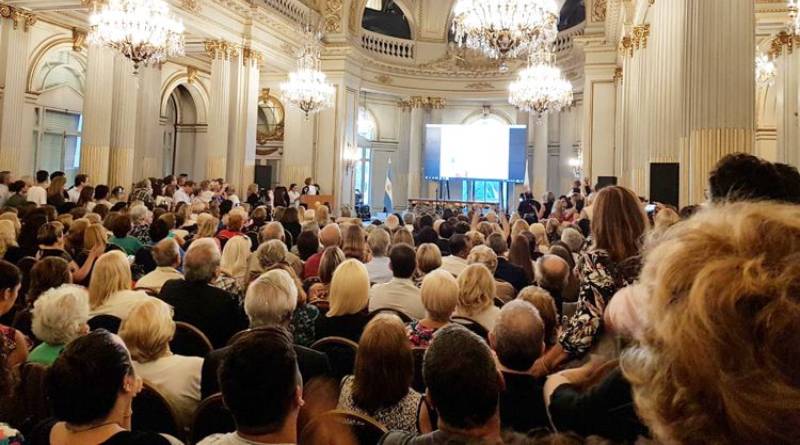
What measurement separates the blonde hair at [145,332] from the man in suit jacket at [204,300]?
0.84 meters

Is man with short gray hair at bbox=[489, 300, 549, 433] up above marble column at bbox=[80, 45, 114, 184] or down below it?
below

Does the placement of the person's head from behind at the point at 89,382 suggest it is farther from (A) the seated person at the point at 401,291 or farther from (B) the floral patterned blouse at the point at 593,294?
(A) the seated person at the point at 401,291

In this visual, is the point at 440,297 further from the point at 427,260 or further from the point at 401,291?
the point at 427,260

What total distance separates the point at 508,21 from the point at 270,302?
20.3 ft

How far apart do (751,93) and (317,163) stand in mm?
13481

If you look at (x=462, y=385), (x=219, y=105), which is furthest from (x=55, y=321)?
(x=219, y=105)

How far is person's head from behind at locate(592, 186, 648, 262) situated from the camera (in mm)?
2295

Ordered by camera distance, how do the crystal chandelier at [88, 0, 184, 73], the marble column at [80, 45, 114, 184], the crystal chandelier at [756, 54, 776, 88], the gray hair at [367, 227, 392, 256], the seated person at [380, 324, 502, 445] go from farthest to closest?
the crystal chandelier at [756, 54, 776, 88] → the marble column at [80, 45, 114, 184] → the crystal chandelier at [88, 0, 184, 73] → the gray hair at [367, 227, 392, 256] → the seated person at [380, 324, 502, 445]

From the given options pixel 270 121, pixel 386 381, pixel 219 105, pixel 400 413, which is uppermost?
pixel 270 121

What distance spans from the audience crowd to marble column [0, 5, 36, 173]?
7659 mm

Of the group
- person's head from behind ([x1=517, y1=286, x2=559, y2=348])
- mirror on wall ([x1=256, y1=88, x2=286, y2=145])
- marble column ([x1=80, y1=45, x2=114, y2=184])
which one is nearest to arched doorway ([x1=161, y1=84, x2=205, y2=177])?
mirror on wall ([x1=256, y1=88, x2=286, y2=145])

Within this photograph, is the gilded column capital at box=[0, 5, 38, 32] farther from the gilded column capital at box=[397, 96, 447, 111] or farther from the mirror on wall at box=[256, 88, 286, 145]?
the gilded column capital at box=[397, 96, 447, 111]

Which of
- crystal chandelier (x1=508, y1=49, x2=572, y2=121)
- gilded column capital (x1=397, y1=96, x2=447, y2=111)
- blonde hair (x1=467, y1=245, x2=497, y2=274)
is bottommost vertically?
blonde hair (x1=467, y1=245, x2=497, y2=274)

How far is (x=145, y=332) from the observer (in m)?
2.46
